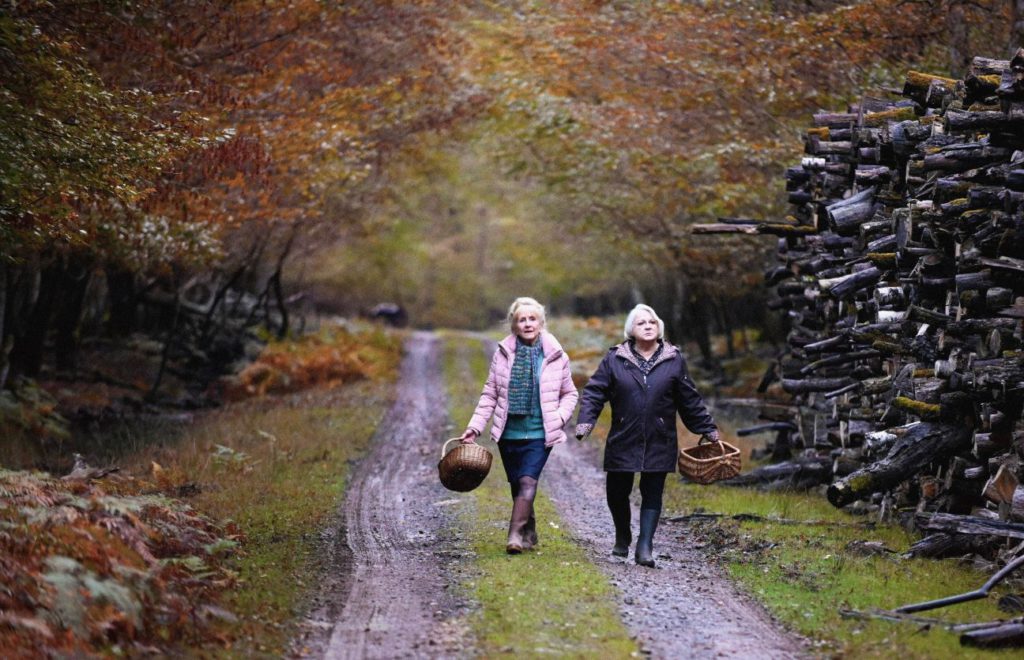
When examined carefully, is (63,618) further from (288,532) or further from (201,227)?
(201,227)

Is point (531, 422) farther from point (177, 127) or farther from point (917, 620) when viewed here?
point (177, 127)

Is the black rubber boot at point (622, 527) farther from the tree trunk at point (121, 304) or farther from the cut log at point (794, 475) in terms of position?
the tree trunk at point (121, 304)

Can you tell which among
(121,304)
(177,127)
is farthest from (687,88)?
(121,304)

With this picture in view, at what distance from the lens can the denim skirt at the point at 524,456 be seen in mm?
9781

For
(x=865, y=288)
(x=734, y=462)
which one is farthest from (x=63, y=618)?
(x=865, y=288)

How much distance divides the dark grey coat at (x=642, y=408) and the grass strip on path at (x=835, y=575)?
4.18ft

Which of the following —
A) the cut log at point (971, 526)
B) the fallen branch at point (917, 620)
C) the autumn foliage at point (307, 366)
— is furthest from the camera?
the autumn foliage at point (307, 366)

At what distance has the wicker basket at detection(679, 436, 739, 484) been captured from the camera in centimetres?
941

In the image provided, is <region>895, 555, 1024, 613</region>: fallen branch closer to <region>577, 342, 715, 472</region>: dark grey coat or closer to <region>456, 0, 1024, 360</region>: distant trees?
<region>577, 342, 715, 472</region>: dark grey coat

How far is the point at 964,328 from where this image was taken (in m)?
10.0

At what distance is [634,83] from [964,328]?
14221mm

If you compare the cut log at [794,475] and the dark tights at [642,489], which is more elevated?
the dark tights at [642,489]

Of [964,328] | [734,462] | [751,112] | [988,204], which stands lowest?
A: [734,462]

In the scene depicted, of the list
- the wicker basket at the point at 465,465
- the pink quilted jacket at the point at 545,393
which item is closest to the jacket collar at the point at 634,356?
the pink quilted jacket at the point at 545,393
